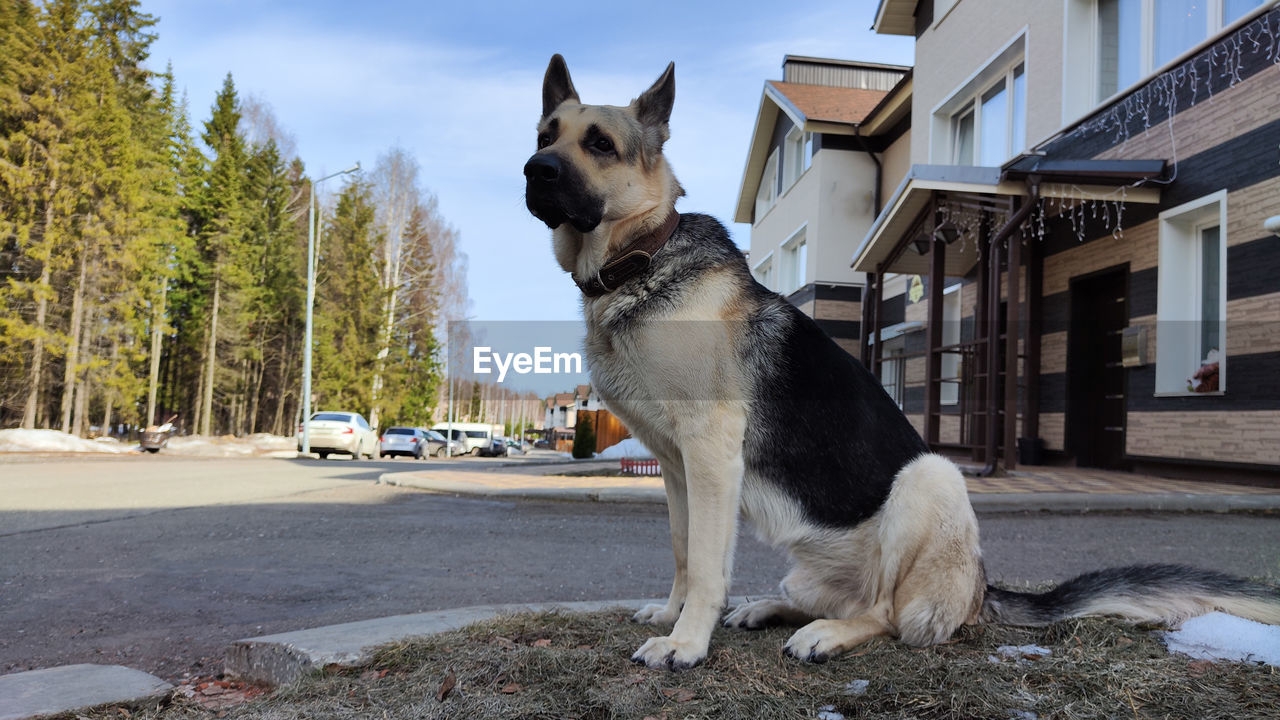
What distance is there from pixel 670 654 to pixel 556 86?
231 cm

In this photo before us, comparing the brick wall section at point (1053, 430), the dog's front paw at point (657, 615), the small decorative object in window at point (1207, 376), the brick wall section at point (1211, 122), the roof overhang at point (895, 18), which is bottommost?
the dog's front paw at point (657, 615)

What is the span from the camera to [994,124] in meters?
14.4

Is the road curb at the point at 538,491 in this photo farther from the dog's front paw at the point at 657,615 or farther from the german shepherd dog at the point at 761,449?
the german shepherd dog at the point at 761,449

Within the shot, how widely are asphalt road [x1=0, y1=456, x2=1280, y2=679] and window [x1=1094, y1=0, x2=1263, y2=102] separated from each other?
576 cm

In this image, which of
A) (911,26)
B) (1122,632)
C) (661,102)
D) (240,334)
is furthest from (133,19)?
(1122,632)

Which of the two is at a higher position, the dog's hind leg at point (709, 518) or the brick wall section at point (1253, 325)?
the brick wall section at point (1253, 325)

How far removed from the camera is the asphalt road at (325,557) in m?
3.79

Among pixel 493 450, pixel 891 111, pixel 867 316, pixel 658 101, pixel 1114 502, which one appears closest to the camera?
pixel 658 101

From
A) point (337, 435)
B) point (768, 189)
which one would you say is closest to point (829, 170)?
point (768, 189)

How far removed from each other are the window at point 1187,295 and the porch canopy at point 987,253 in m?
0.54

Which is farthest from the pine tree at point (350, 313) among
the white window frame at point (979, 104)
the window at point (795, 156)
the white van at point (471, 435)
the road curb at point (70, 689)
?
the road curb at point (70, 689)

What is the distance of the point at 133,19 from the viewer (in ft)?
98.2

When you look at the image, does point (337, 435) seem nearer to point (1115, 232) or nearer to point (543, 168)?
point (1115, 232)

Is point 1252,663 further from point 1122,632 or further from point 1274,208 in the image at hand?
point 1274,208
